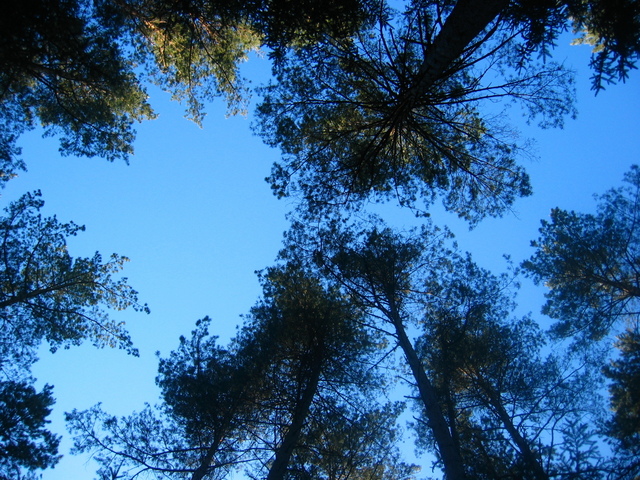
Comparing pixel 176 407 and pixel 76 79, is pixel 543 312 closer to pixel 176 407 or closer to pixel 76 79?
pixel 176 407

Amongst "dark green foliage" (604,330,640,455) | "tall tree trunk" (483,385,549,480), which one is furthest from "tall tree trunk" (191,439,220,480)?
"dark green foliage" (604,330,640,455)

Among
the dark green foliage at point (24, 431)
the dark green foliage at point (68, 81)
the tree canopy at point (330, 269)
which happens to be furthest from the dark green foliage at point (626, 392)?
the dark green foliage at point (68, 81)

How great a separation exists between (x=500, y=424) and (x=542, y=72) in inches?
320

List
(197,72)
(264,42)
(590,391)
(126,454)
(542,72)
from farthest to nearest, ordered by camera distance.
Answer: (197,72), (590,391), (126,454), (542,72), (264,42)

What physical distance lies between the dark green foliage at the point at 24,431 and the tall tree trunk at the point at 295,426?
4.93 metres

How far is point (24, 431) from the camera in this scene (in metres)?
7.32

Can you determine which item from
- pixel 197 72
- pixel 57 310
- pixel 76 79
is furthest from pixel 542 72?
pixel 57 310

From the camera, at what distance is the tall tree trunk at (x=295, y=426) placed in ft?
24.0

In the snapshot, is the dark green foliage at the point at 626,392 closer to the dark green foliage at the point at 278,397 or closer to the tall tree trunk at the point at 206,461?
the dark green foliage at the point at 278,397

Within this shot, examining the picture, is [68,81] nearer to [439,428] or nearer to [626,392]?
[439,428]

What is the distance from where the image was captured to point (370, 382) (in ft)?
31.2

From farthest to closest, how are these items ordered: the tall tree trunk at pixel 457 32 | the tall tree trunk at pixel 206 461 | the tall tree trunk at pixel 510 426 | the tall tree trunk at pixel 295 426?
the tall tree trunk at pixel 206 461 < the tall tree trunk at pixel 295 426 < the tall tree trunk at pixel 510 426 < the tall tree trunk at pixel 457 32

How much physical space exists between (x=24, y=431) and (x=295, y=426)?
19.1ft

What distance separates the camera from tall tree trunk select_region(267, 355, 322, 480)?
288 inches
